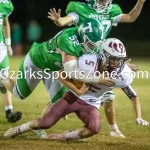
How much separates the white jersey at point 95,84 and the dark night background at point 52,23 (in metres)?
18.0

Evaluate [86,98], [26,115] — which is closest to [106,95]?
[86,98]

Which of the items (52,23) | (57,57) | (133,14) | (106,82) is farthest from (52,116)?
(52,23)

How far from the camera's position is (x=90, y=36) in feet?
19.8

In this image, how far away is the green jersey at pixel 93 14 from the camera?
6824 mm

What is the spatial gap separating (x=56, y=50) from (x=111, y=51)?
84cm

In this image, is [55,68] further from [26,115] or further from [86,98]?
[26,115]

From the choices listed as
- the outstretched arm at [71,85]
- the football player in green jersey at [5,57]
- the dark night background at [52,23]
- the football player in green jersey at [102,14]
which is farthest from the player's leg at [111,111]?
the dark night background at [52,23]

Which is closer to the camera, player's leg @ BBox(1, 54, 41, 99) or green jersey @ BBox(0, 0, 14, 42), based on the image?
player's leg @ BBox(1, 54, 41, 99)

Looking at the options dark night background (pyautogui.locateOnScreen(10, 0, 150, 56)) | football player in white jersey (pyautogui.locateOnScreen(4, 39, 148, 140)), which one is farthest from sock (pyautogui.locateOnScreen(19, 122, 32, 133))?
dark night background (pyautogui.locateOnScreen(10, 0, 150, 56))

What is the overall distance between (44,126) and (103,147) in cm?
63

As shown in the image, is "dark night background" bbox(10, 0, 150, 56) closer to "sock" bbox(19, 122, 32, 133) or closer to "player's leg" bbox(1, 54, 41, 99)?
"player's leg" bbox(1, 54, 41, 99)

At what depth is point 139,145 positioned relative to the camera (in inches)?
236

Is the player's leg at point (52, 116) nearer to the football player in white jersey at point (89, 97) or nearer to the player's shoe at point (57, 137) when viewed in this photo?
the football player in white jersey at point (89, 97)

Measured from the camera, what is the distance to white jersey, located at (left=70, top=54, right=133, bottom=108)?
5.88 metres
